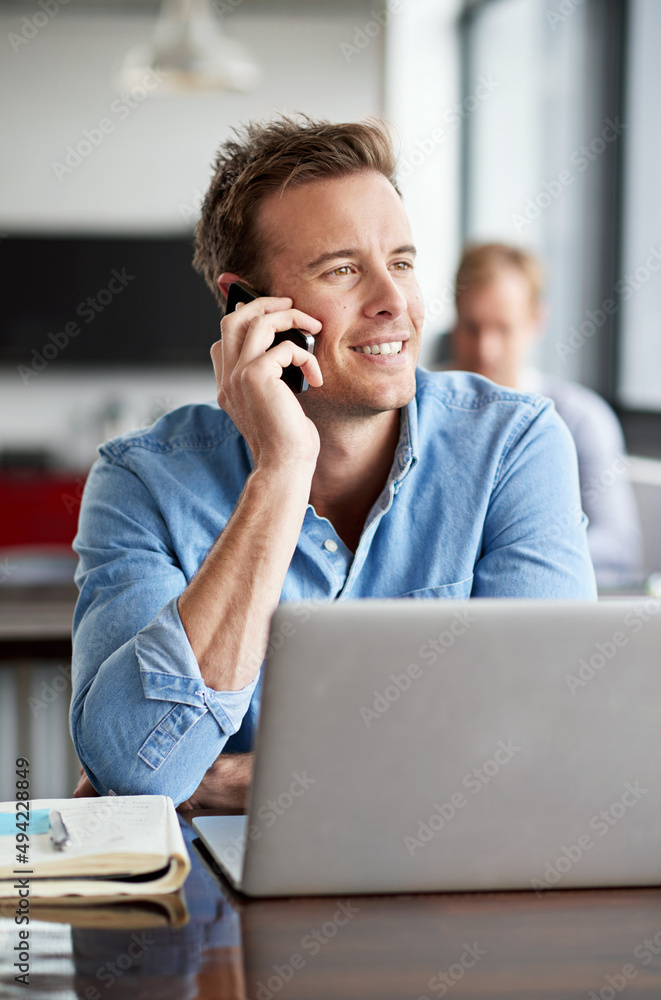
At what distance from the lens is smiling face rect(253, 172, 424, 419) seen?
153cm

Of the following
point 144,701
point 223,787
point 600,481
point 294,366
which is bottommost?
point 600,481

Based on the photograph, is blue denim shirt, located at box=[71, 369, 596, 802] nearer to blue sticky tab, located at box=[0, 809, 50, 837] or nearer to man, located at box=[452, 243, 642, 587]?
blue sticky tab, located at box=[0, 809, 50, 837]

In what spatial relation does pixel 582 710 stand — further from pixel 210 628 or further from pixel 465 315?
pixel 465 315

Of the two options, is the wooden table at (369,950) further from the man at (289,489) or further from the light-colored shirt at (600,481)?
the light-colored shirt at (600,481)

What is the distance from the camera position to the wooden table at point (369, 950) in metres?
0.75

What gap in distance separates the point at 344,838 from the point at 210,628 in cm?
45

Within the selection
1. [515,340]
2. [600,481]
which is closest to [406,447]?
[600,481]

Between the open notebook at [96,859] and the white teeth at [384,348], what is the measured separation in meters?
0.78

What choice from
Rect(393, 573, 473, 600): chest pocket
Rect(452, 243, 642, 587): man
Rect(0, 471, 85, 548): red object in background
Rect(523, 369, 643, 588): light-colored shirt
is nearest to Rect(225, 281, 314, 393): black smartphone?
Rect(393, 573, 473, 600): chest pocket

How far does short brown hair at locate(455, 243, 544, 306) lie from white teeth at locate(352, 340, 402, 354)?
1.81m

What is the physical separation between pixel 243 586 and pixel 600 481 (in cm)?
192

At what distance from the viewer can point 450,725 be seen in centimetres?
83

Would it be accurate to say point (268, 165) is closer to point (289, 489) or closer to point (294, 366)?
point (294, 366)

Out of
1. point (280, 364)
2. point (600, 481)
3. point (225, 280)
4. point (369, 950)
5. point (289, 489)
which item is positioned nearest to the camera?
point (369, 950)
